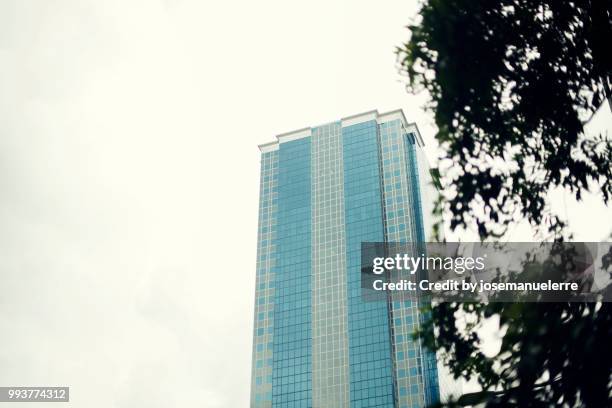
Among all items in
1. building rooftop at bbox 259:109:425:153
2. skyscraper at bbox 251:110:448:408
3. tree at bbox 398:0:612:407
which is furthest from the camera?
building rooftop at bbox 259:109:425:153

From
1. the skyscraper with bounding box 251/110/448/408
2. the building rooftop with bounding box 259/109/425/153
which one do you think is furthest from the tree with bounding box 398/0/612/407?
the building rooftop with bounding box 259/109/425/153

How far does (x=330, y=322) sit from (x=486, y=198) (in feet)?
243

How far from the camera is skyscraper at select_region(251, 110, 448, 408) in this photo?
76688mm

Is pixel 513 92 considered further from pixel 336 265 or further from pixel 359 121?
pixel 359 121

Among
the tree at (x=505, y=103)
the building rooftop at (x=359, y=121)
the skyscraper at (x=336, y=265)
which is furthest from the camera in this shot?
the building rooftop at (x=359, y=121)

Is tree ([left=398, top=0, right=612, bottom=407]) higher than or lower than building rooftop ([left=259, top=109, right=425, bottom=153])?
lower

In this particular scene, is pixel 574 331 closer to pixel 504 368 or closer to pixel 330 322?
pixel 504 368

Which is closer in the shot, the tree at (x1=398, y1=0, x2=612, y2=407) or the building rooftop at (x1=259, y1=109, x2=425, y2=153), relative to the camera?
the tree at (x1=398, y1=0, x2=612, y2=407)

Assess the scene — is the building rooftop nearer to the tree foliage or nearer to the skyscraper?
the skyscraper

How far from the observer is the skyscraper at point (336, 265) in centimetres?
7669

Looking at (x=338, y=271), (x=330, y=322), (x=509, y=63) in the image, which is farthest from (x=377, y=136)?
(x=509, y=63)

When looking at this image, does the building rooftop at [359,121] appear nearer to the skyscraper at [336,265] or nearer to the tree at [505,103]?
the skyscraper at [336,265]

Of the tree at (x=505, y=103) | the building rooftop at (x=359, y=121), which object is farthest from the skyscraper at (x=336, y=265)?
the tree at (x=505, y=103)

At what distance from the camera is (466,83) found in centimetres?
904
